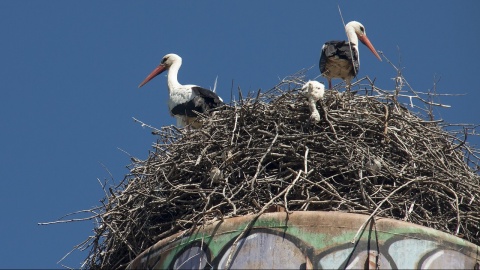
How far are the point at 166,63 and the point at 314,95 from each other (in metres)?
7.73

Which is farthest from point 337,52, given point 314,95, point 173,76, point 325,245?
point 325,245

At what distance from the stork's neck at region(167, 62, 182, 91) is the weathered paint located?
277 inches

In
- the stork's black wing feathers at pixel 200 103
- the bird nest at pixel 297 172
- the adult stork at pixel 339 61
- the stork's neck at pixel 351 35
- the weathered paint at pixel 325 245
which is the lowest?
the weathered paint at pixel 325 245

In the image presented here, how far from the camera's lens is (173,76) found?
18.5 m

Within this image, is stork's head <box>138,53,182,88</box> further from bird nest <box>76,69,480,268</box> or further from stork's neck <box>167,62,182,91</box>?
bird nest <box>76,69,480,268</box>

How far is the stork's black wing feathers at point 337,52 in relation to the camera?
1587 cm

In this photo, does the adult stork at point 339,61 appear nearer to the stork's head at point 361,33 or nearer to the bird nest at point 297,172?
the stork's head at point 361,33

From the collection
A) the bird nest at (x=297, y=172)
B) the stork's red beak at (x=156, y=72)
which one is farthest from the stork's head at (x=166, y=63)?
the bird nest at (x=297, y=172)

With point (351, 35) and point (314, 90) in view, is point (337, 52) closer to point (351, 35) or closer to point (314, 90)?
point (351, 35)

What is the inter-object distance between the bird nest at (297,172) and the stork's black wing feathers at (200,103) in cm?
307

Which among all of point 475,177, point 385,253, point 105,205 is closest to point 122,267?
point 105,205

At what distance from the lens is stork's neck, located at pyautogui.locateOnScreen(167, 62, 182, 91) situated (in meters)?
17.7

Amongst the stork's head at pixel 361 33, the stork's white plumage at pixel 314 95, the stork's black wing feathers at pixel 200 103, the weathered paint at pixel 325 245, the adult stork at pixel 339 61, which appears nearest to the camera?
the weathered paint at pixel 325 245

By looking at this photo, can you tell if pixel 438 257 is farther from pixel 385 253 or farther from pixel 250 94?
pixel 250 94
